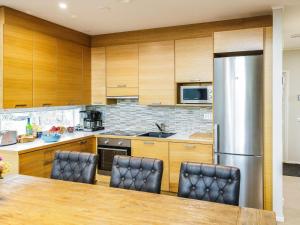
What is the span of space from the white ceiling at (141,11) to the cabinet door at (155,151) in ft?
5.45

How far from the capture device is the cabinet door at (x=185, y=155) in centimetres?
361

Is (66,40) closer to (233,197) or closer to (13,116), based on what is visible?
(13,116)

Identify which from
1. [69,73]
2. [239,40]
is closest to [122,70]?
[69,73]

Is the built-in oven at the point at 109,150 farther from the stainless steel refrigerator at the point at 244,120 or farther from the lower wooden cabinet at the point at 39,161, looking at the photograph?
the stainless steel refrigerator at the point at 244,120

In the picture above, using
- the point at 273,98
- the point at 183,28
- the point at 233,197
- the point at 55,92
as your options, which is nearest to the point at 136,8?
the point at 183,28

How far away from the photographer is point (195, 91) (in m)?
3.96

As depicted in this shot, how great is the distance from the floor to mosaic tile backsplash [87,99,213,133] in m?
1.45

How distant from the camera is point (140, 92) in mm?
4273

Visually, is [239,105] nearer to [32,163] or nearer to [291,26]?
[291,26]

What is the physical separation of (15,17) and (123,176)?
2.32 m

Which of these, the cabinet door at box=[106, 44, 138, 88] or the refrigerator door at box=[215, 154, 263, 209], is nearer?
the refrigerator door at box=[215, 154, 263, 209]

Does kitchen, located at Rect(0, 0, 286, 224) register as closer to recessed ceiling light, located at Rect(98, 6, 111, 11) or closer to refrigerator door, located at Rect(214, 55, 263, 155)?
refrigerator door, located at Rect(214, 55, 263, 155)

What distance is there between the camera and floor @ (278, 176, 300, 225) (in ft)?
11.0

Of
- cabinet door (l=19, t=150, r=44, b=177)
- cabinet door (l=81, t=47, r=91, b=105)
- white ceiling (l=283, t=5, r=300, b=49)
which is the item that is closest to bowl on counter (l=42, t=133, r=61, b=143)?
cabinet door (l=19, t=150, r=44, b=177)
